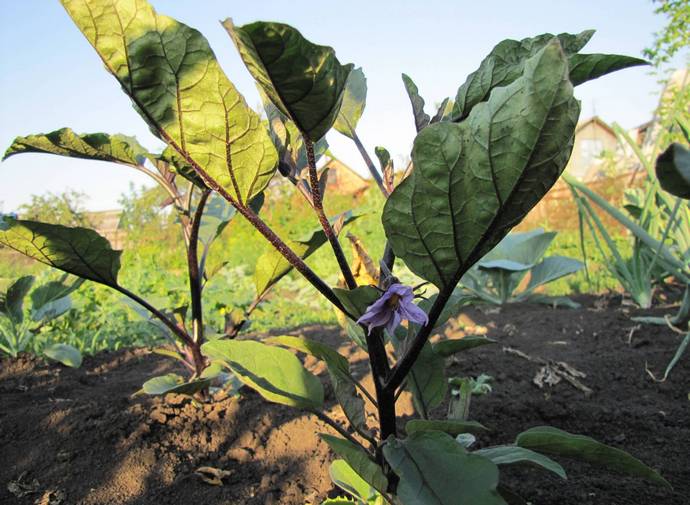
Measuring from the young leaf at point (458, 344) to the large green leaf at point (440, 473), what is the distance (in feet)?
0.68

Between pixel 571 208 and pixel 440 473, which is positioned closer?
pixel 440 473

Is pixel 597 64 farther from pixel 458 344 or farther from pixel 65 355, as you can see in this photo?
pixel 65 355

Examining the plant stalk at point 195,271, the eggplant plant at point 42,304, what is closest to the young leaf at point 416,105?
the plant stalk at point 195,271

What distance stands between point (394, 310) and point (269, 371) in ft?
0.85

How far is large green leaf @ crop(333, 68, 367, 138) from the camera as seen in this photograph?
113 centimetres

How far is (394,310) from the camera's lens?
83 cm

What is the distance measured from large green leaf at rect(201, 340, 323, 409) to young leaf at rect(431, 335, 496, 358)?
240 mm

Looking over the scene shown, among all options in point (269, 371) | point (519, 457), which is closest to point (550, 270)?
point (519, 457)

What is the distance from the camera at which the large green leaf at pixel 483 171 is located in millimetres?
648

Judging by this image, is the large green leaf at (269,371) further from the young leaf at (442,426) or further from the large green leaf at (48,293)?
the large green leaf at (48,293)

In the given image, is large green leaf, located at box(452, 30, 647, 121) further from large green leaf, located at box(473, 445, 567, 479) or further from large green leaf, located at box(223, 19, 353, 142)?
large green leaf, located at box(473, 445, 567, 479)

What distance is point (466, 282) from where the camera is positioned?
4418 millimetres

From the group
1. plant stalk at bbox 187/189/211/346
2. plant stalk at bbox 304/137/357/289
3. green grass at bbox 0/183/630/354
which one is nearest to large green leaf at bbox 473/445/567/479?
plant stalk at bbox 304/137/357/289

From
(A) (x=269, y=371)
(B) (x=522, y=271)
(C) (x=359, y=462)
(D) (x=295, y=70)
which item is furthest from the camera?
(B) (x=522, y=271)
